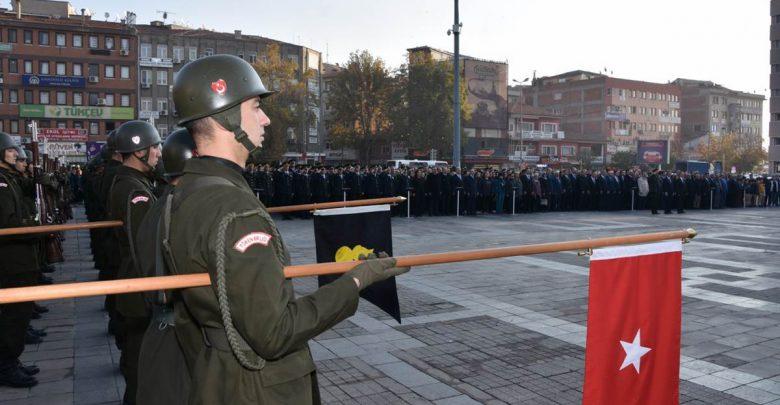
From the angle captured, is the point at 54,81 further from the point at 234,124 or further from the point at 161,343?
the point at 234,124

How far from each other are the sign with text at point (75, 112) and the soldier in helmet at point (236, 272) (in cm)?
6948

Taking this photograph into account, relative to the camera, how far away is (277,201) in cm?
2266

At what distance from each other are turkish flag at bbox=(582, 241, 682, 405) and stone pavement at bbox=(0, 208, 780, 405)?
6.74 ft

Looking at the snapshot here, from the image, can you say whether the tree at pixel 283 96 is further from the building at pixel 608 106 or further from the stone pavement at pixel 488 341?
the building at pixel 608 106

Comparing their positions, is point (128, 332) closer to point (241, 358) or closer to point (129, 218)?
point (129, 218)

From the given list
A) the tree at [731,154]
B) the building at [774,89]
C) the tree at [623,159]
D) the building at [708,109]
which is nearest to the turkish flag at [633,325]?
the tree at [623,159]

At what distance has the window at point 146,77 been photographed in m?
71.7

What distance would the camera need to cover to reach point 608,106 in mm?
102188

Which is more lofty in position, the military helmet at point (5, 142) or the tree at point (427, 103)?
the tree at point (427, 103)

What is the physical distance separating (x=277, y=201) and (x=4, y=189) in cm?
1695

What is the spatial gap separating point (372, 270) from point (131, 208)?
9.00 ft

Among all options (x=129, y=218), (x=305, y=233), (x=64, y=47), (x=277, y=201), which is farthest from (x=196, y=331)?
(x=64, y=47)

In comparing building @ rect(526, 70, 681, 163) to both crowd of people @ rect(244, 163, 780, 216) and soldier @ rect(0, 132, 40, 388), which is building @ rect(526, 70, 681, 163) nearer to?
crowd of people @ rect(244, 163, 780, 216)

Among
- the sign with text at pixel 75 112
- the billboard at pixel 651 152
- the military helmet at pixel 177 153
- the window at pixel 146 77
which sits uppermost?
the window at pixel 146 77
